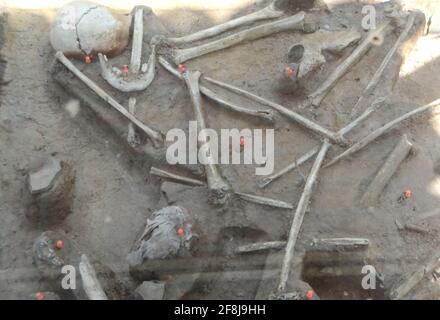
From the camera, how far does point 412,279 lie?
3689 mm

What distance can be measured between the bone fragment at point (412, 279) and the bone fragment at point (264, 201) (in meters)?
1.03

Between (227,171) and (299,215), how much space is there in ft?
2.85

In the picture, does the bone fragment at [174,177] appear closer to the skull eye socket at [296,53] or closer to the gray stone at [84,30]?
the gray stone at [84,30]

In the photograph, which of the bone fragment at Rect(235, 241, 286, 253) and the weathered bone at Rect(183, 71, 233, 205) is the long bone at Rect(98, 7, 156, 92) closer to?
the weathered bone at Rect(183, 71, 233, 205)

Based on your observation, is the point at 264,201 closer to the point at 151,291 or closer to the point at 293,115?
the point at 293,115

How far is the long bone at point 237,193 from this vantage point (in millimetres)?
4234

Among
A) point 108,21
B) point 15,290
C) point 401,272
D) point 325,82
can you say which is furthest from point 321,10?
point 15,290

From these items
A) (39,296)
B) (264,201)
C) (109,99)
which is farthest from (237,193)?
(39,296)

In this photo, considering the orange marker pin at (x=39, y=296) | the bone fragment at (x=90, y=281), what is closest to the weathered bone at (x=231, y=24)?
the bone fragment at (x=90, y=281)

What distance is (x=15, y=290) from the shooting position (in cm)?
385

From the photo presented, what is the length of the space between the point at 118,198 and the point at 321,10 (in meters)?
3.33

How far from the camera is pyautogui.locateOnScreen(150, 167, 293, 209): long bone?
13.9 feet

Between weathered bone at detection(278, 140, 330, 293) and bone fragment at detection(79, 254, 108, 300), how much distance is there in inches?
48.8
